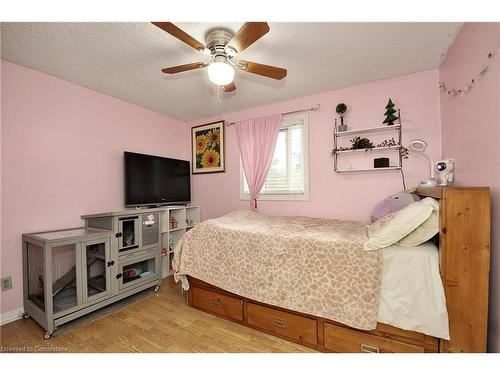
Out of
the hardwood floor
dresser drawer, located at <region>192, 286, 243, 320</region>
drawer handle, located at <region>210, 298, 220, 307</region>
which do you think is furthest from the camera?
drawer handle, located at <region>210, 298, 220, 307</region>

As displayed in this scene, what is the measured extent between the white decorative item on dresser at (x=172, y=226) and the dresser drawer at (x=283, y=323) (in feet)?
5.12

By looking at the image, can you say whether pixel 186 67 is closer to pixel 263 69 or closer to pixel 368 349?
pixel 263 69

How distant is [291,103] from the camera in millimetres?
2754

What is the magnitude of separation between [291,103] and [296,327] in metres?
2.50

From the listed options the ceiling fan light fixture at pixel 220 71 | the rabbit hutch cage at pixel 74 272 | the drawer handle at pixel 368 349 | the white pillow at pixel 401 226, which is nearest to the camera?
the white pillow at pixel 401 226

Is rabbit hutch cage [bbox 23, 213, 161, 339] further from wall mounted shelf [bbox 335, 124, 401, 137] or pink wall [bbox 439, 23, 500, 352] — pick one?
pink wall [bbox 439, 23, 500, 352]

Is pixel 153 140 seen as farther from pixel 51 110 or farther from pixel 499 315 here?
pixel 499 315

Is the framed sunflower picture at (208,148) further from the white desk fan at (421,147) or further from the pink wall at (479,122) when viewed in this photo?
the pink wall at (479,122)

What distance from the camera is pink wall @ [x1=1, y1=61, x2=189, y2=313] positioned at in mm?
1831

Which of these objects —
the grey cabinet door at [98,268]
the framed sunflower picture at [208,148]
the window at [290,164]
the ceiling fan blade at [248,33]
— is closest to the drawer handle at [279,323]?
the window at [290,164]

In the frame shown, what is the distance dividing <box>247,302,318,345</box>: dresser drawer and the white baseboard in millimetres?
2074

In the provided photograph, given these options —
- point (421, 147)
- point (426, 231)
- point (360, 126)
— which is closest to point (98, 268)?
point (426, 231)

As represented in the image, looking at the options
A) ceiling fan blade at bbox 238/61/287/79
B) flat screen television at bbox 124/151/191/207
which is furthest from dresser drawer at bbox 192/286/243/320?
ceiling fan blade at bbox 238/61/287/79

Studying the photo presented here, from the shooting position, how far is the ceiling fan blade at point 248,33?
3.71ft
